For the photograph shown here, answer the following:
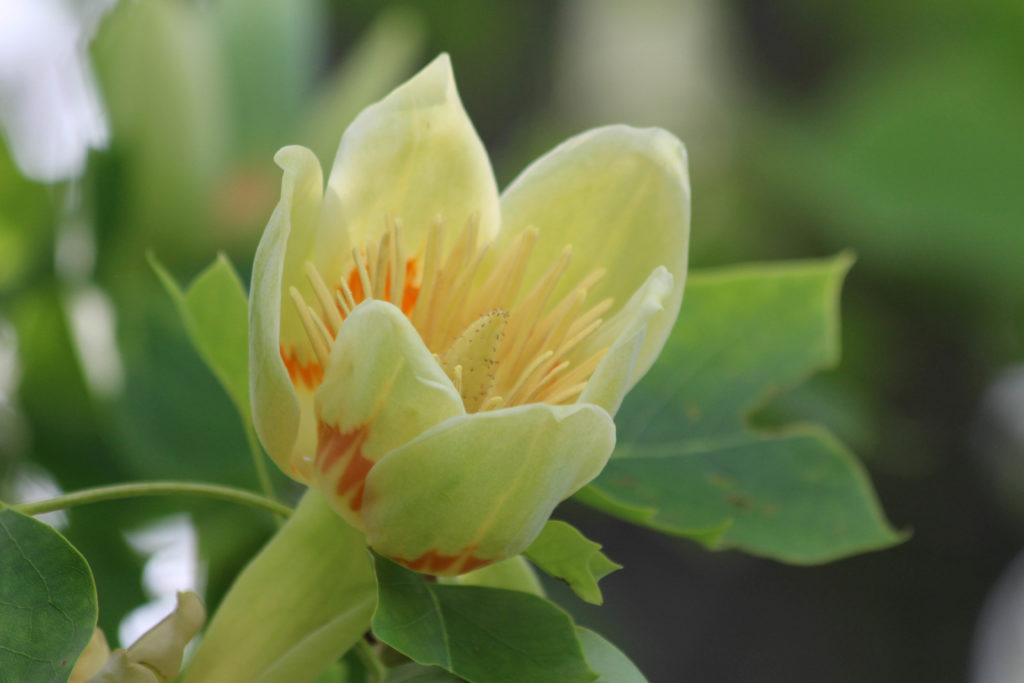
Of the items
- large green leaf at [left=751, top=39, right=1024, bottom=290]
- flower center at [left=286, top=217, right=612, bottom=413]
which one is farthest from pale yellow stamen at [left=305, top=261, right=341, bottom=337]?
large green leaf at [left=751, top=39, right=1024, bottom=290]

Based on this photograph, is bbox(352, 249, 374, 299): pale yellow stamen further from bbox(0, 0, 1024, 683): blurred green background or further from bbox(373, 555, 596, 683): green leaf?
bbox(0, 0, 1024, 683): blurred green background

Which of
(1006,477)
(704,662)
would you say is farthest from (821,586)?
(1006,477)

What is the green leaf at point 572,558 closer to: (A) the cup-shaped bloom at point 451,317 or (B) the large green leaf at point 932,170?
(A) the cup-shaped bloom at point 451,317

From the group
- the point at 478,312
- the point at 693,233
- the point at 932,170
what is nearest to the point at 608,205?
the point at 478,312

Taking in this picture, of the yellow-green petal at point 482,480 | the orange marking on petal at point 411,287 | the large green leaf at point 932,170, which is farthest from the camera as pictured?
the large green leaf at point 932,170

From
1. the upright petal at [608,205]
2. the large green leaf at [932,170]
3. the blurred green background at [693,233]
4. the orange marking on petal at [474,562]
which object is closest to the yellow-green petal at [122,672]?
the orange marking on petal at [474,562]
